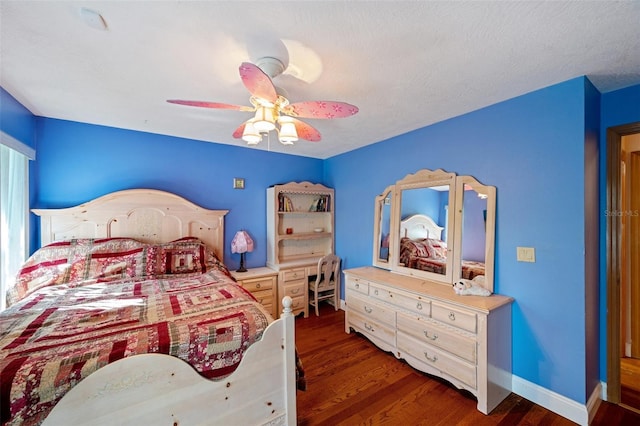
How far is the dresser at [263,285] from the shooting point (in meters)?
3.08

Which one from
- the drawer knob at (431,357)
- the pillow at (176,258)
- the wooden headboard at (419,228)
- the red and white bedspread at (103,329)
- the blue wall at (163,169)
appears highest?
the blue wall at (163,169)

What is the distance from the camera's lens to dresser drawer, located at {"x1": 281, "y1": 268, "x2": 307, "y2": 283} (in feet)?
10.9

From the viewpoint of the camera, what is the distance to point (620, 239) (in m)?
1.87

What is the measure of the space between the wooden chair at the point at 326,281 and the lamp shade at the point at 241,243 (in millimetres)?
960

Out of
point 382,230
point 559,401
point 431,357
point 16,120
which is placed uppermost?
point 16,120

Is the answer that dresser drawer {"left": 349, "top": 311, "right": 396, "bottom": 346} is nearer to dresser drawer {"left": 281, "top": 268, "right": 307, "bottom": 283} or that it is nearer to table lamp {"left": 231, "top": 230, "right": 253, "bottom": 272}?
dresser drawer {"left": 281, "top": 268, "right": 307, "bottom": 283}

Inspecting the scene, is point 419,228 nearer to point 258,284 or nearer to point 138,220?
point 258,284

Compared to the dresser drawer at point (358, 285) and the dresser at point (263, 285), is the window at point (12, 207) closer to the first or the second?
the dresser at point (263, 285)

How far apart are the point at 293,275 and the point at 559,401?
8.70 feet

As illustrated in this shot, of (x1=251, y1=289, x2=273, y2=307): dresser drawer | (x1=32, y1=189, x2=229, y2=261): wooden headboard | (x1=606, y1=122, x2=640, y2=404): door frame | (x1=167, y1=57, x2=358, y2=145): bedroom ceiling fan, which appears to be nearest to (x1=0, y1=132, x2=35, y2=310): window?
(x1=32, y1=189, x2=229, y2=261): wooden headboard

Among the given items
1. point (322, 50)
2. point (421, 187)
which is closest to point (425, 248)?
point (421, 187)

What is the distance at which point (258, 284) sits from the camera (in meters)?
3.13

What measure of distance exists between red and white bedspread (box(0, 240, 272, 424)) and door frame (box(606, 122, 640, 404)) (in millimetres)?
2510

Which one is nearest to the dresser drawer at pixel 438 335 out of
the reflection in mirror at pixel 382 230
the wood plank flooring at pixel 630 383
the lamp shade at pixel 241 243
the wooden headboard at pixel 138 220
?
the reflection in mirror at pixel 382 230
